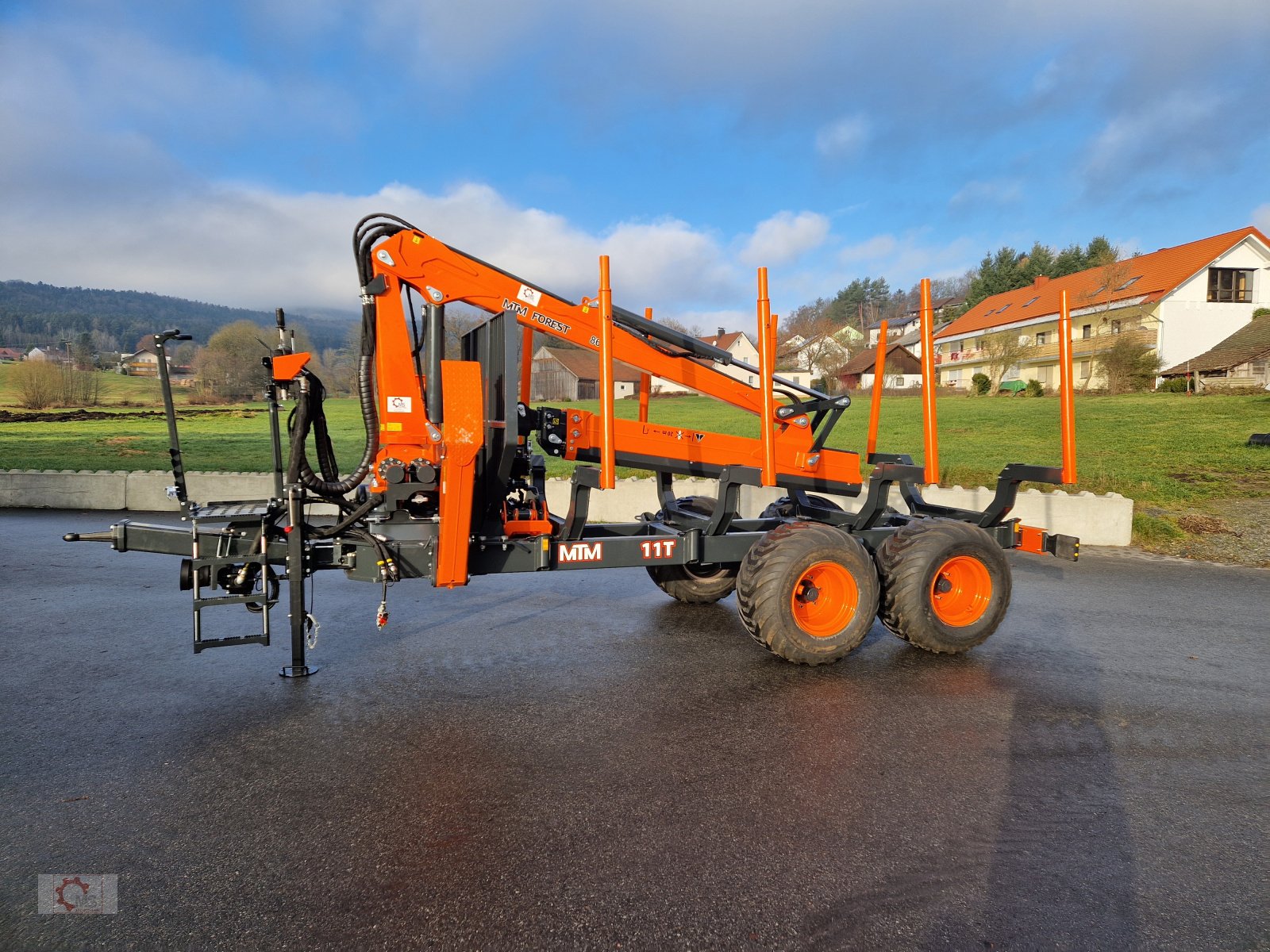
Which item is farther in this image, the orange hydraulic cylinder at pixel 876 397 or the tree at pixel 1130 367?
the tree at pixel 1130 367

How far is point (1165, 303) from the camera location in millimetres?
37781

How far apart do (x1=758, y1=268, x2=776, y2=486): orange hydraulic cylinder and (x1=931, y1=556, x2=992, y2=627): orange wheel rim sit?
158 cm

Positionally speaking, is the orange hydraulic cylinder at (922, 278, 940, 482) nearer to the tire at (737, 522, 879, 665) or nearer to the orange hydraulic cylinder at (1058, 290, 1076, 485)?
the orange hydraulic cylinder at (1058, 290, 1076, 485)

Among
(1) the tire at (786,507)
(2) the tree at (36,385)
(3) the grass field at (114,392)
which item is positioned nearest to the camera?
(1) the tire at (786,507)

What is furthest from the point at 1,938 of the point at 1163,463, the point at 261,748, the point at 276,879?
the point at 1163,463

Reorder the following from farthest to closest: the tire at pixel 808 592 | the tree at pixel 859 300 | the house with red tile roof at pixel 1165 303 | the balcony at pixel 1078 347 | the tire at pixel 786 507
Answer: the tree at pixel 859 300 < the house with red tile roof at pixel 1165 303 < the balcony at pixel 1078 347 < the tire at pixel 786 507 < the tire at pixel 808 592

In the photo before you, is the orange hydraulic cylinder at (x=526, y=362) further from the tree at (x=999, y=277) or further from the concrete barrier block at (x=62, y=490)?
the tree at (x=999, y=277)

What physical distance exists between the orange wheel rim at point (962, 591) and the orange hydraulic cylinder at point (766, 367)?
1582 mm

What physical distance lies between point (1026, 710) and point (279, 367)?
503 cm

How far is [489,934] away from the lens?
8.86 feet

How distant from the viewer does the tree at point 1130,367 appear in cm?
3503

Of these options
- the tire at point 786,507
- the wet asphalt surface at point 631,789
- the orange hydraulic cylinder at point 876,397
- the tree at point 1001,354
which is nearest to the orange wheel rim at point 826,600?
the wet asphalt surface at point 631,789

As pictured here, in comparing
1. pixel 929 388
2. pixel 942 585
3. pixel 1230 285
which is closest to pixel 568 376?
pixel 1230 285

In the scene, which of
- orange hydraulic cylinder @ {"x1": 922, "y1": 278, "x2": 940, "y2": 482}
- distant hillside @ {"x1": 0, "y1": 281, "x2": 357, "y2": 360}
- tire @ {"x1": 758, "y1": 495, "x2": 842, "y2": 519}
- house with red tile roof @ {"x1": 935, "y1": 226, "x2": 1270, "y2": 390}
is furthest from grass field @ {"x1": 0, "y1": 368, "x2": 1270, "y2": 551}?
distant hillside @ {"x1": 0, "y1": 281, "x2": 357, "y2": 360}
